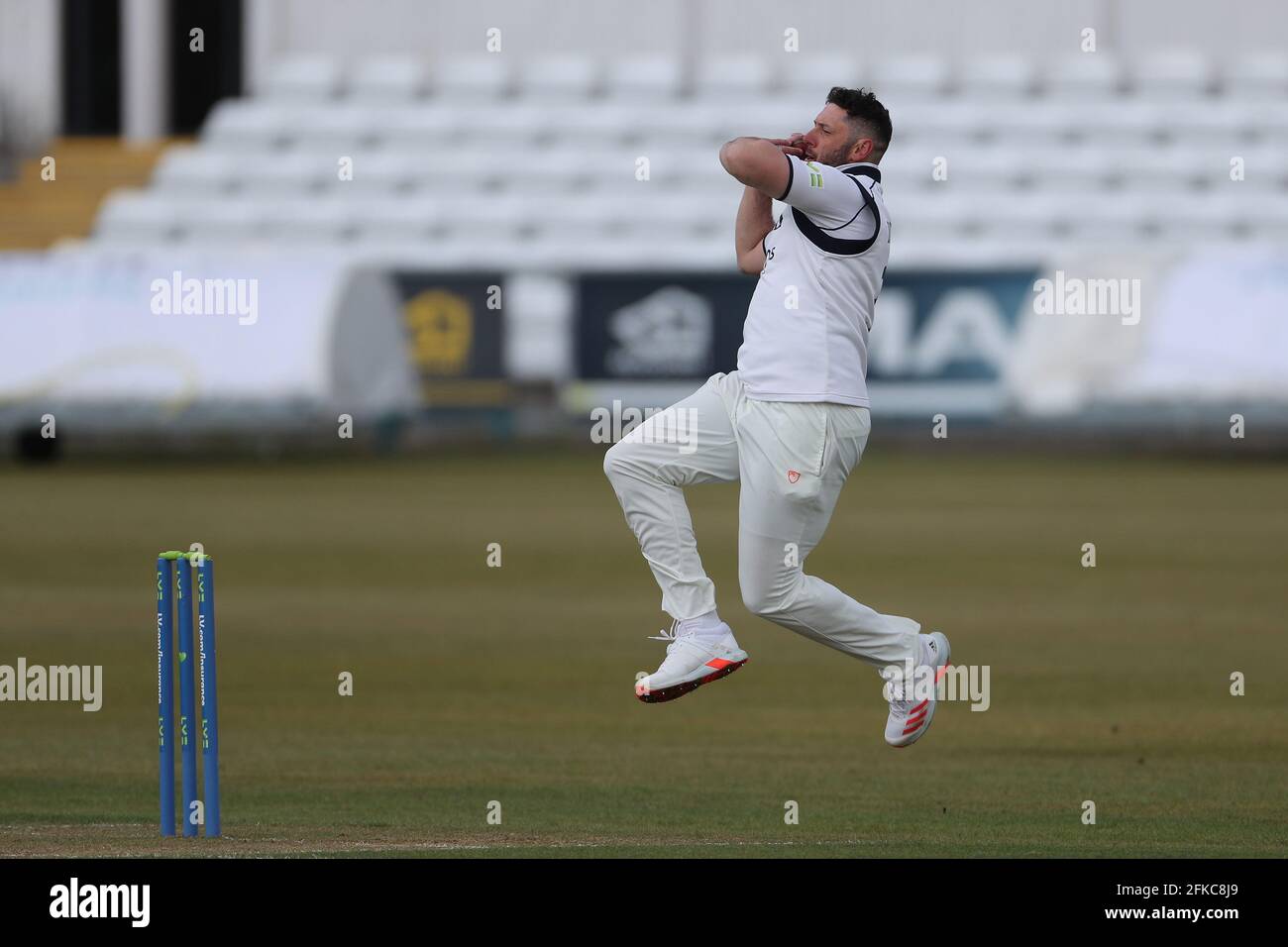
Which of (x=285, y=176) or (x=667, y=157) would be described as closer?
(x=667, y=157)

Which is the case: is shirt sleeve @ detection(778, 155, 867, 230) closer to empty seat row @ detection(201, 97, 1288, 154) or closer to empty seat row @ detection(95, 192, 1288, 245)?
empty seat row @ detection(95, 192, 1288, 245)

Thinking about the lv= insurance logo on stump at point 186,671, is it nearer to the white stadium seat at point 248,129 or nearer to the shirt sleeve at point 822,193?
the shirt sleeve at point 822,193

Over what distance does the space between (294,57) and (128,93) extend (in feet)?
11.8

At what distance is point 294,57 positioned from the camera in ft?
152

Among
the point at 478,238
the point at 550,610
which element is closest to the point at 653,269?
the point at 478,238

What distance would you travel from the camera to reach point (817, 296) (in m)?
7.63

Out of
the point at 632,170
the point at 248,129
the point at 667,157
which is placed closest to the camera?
the point at 632,170

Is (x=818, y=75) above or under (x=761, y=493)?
above

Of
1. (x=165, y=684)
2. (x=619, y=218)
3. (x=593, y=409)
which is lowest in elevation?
(x=165, y=684)

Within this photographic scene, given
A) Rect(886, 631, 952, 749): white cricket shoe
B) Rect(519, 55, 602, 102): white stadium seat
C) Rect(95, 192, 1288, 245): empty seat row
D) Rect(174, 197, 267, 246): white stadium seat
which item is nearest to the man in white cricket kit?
Rect(886, 631, 952, 749): white cricket shoe

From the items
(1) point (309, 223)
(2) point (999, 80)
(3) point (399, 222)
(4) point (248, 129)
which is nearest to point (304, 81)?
(4) point (248, 129)

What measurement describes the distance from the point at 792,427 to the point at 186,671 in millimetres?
2273

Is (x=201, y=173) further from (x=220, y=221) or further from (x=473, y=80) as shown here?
(x=473, y=80)

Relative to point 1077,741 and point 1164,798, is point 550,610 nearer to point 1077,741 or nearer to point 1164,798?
point 1077,741
